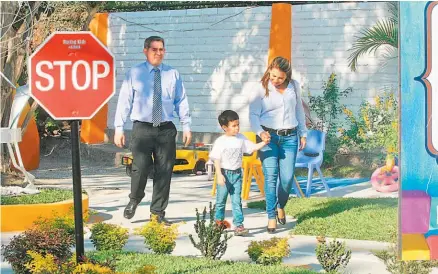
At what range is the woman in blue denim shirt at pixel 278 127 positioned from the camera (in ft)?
30.8

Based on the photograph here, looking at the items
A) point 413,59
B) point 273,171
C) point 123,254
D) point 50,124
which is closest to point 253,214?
point 273,171

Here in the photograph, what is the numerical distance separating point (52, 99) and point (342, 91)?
779 cm

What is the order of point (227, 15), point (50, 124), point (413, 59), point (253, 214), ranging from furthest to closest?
1. point (50, 124)
2. point (227, 15)
3. point (253, 214)
4. point (413, 59)

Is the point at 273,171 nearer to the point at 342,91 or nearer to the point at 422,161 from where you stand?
the point at 422,161

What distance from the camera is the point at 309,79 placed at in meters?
14.2

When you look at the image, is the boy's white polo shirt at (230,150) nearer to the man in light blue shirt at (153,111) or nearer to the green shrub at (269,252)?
the man in light blue shirt at (153,111)

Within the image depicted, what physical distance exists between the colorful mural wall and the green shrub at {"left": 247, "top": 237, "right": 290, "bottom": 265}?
2.65ft

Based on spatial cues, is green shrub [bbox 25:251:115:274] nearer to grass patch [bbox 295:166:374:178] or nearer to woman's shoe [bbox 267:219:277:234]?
woman's shoe [bbox 267:219:277:234]

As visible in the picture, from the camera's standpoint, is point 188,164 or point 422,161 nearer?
point 422,161

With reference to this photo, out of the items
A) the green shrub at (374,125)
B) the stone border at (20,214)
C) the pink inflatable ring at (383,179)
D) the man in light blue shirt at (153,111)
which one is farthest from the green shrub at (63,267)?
the green shrub at (374,125)

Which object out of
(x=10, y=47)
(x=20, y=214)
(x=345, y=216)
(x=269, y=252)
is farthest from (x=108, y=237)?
(x=10, y=47)

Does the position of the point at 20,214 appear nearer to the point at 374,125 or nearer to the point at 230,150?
the point at 230,150

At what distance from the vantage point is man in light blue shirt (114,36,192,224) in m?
9.05

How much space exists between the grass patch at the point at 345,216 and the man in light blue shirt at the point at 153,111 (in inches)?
53.2
